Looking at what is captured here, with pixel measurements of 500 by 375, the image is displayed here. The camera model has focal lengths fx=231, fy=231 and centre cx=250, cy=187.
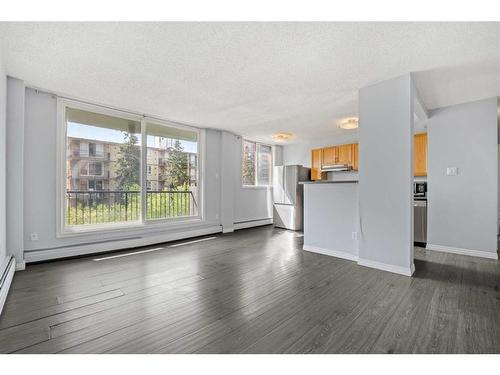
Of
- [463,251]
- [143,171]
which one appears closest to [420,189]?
[463,251]

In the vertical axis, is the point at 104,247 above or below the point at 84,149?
below

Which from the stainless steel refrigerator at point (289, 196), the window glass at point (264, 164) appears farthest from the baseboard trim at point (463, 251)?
the window glass at point (264, 164)

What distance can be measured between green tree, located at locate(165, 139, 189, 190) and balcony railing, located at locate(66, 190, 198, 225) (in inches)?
6.7

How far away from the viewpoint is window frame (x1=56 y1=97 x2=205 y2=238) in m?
3.31

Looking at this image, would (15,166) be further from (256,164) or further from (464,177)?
(464,177)

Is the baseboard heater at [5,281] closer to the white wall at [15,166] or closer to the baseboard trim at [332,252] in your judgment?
the white wall at [15,166]

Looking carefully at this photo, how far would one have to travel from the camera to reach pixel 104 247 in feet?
11.9

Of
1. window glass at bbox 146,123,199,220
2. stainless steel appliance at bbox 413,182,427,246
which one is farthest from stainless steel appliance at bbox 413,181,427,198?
window glass at bbox 146,123,199,220

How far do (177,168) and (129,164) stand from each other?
Result: 0.96m

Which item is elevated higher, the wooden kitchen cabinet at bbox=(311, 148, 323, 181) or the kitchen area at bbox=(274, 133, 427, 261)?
the wooden kitchen cabinet at bbox=(311, 148, 323, 181)

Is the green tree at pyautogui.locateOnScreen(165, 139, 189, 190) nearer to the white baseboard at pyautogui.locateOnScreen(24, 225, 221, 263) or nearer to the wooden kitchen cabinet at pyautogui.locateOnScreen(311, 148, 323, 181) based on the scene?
the white baseboard at pyautogui.locateOnScreen(24, 225, 221, 263)

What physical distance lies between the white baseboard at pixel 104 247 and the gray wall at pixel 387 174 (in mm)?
3235
